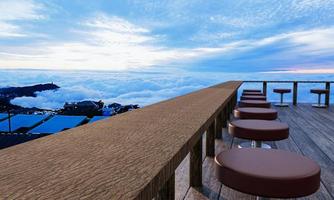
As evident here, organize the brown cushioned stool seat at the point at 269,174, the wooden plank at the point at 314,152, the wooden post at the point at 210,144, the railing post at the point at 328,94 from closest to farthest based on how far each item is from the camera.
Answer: the brown cushioned stool seat at the point at 269,174, the wooden plank at the point at 314,152, the wooden post at the point at 210,144, the railing post at the point at 328,94

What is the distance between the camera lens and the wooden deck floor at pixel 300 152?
92.1 inches

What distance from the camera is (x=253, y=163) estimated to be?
1312 millimetres

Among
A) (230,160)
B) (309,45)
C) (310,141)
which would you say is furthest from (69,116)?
(230,160)

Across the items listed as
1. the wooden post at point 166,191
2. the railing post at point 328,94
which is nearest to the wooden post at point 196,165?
the wooden post at point 166,191

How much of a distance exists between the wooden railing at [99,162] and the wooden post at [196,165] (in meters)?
0.97

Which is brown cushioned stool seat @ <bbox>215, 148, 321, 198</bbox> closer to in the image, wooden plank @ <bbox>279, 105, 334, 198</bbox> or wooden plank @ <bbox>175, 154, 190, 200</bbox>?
wooden plank @ <bbox>175, 154, 190, 200</bbox>

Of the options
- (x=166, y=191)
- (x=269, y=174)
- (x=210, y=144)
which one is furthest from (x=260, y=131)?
(x=210, y=144)

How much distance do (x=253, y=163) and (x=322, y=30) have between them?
7.90 m

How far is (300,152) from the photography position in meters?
3.60

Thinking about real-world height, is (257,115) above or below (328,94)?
above

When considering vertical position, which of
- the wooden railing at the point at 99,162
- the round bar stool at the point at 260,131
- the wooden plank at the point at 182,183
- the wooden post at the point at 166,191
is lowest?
the wooden plank at the point at 182,183

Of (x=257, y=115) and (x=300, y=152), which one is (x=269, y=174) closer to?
(x=257, y=115)

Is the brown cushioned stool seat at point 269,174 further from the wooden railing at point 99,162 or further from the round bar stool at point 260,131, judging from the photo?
the round bar stool at point 260,131

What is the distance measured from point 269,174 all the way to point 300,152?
2729 mm
